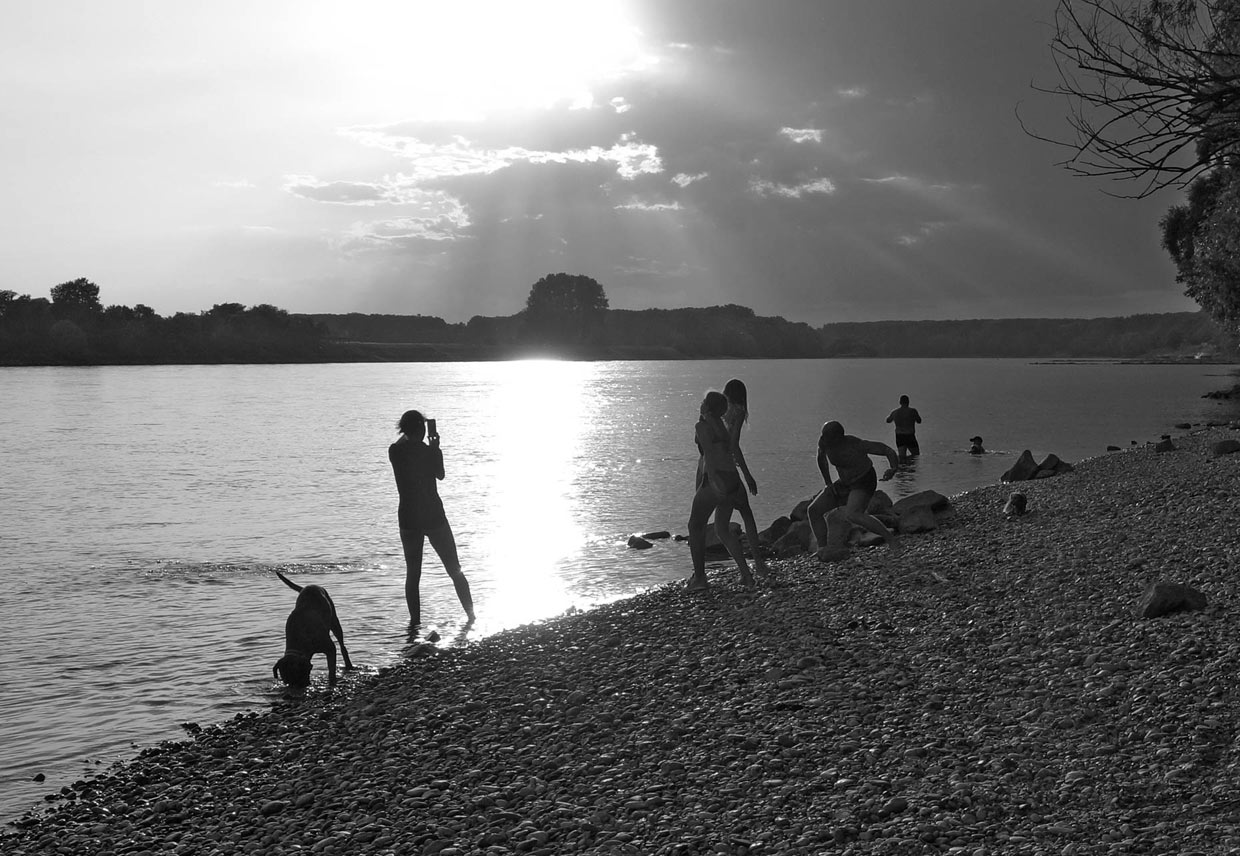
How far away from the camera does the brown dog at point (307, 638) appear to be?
30.2ft

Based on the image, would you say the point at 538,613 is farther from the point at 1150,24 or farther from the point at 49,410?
the point at 49,410

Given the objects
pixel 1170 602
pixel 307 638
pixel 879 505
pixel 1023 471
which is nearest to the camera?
pixel 1170 602

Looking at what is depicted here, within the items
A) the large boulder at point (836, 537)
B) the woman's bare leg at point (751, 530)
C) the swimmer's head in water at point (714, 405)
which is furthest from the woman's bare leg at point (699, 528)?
the large boulder at point (836, 537)

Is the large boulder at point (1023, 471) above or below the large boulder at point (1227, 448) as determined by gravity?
below

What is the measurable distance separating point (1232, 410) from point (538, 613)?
165 feet

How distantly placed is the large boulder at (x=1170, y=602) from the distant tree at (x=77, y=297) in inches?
8302

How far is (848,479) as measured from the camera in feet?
42.7

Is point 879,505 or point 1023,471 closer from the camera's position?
point 879,505

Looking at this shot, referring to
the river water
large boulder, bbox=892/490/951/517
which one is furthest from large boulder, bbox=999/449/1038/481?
large boulder, bbox=892/490/951/517

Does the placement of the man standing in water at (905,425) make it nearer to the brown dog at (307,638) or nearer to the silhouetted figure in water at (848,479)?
the silhouetted figure in water at (848,479)

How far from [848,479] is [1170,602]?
5.45 metres

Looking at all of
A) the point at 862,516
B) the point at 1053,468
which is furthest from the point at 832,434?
the point at 1053,468

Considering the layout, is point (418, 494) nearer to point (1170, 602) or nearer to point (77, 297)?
point (1170, 602)

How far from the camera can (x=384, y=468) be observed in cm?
3409
